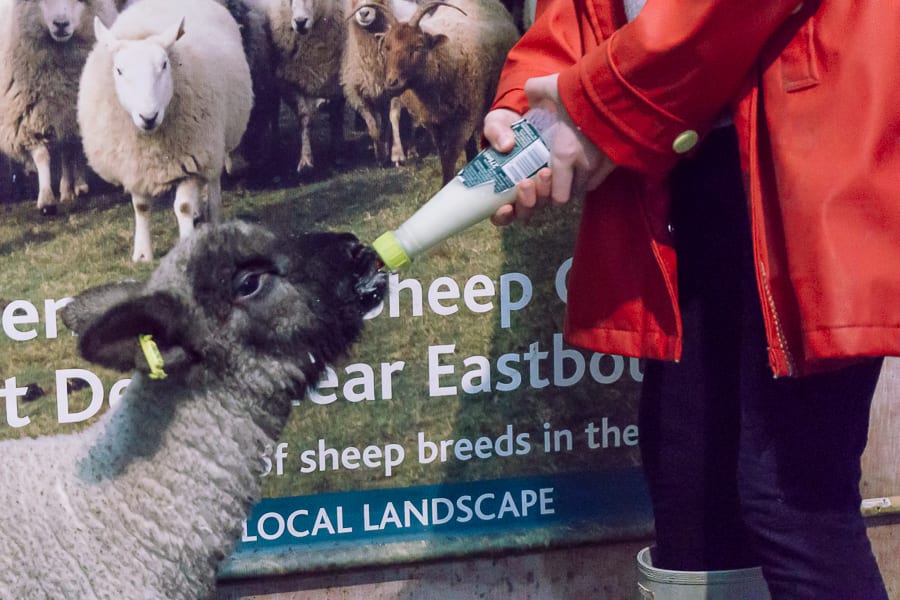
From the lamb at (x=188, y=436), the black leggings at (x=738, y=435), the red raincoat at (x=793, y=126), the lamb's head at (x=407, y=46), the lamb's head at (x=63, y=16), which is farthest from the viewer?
the lamb's head at (x=407, y=46)

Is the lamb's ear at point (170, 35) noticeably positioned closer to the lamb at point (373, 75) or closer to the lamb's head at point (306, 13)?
the lamb's head at point (306, 13)

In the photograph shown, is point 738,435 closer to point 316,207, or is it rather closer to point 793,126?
point 793,126

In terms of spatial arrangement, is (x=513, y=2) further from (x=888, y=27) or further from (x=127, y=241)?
(x=888, y=27)

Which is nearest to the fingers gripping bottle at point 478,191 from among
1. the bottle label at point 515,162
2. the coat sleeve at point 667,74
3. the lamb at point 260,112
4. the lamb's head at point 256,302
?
the bottle label at point 515,162

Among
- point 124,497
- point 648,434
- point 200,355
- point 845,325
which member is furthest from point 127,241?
point 845,325

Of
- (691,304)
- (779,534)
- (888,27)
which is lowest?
(779,534)

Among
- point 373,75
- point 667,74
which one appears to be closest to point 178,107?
point 373,75

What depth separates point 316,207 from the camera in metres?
2.42

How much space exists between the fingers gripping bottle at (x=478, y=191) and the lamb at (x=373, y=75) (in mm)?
1067

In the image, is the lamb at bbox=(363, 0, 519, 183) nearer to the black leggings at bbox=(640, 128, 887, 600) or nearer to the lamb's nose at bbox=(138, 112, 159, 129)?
the lamb's nose at bbox=(138, 112, 159, 129)

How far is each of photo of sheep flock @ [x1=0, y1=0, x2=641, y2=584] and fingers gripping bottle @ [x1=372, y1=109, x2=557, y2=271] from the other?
56 cm

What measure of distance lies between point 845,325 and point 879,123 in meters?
0.27

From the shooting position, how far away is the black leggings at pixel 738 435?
4.09ft

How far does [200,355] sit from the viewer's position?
1902 mm
